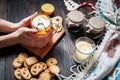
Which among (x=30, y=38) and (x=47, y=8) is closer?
(x=30, y=38)

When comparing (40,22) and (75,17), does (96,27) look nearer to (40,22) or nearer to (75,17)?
(75,17)

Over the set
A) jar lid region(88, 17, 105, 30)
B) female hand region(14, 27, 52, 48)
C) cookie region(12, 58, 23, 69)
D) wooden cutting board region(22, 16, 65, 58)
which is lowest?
cookie region(12, 58, 23, 69)

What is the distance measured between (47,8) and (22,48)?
19cm

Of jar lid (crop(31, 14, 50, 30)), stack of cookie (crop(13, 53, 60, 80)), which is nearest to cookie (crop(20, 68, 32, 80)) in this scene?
stack of cookie (crop(13, 53, 60, 80))

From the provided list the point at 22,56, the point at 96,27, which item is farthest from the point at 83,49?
the point at 22,56

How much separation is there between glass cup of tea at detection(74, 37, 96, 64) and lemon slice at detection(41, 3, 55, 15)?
7.0 inches

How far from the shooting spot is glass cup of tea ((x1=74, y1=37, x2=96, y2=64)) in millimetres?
713

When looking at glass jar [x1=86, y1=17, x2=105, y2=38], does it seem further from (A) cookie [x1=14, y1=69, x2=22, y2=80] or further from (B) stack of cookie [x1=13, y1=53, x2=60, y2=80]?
(A) cookie [x1=14, y1=69, x2=22, y2=80]

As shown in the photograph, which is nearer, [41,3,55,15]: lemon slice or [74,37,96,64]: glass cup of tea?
[74,37,96,64]: glass cup of tea

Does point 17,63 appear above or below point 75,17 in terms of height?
below

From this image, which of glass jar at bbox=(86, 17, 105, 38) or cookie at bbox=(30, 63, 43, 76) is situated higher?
glass jar at bbox=(86, 17, 105, 38)

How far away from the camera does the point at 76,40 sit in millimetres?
770

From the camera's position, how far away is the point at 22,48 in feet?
2.50

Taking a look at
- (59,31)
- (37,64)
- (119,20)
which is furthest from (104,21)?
(37,64)
